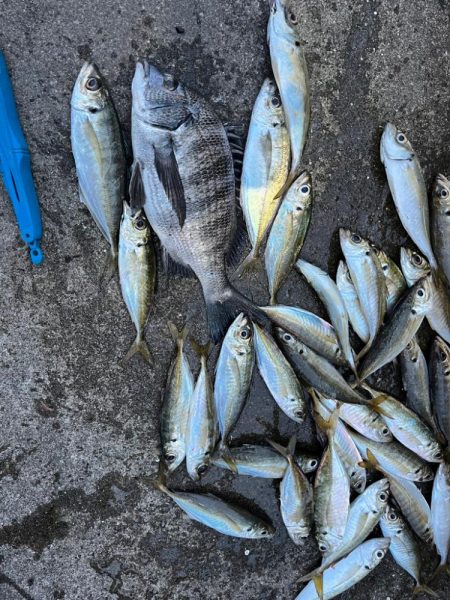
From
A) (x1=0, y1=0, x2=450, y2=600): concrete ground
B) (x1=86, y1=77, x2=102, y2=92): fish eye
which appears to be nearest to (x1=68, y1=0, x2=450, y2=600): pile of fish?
(x1=86, y1=77, x2=102, y2=92): fish eye

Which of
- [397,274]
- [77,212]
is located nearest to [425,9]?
[397,274]

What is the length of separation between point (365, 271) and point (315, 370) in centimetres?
51

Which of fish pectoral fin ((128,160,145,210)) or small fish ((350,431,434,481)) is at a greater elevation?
fish pectoral fin ((128,160,145,210))

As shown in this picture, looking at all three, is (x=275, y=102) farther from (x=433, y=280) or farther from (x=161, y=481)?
(x=161, y=481)

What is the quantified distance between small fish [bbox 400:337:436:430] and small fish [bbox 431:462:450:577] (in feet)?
0.79

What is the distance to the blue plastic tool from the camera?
6.30 feet

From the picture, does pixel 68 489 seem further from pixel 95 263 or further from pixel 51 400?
pixel 95 263

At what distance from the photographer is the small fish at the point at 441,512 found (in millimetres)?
2352

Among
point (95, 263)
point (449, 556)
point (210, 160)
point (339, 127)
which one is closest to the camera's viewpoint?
point (210, 160)

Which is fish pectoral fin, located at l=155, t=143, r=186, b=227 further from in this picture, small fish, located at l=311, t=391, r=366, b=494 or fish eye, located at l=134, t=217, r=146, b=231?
small fish, located at l=311, t=391, r=366, b=494

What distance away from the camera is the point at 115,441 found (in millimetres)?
2199

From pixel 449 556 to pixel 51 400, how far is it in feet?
6.96

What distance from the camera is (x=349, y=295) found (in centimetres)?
228

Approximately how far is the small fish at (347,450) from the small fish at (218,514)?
0.48m
